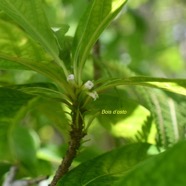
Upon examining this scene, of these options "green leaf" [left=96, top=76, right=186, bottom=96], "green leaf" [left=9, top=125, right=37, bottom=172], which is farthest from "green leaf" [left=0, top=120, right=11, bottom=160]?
"green leaf" [left=96, top=76, right=186, bottom=96]

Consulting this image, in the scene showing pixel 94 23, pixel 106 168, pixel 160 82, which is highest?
pixel 94 23

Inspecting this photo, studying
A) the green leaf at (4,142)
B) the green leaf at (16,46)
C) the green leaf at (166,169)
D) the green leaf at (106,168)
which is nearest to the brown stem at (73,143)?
the green leaf at (106,168)

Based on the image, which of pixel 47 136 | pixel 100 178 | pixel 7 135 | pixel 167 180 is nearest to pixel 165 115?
pixel 100 178

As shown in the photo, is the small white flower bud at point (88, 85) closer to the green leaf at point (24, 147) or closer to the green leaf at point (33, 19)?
the green leaf at point (33, 19)

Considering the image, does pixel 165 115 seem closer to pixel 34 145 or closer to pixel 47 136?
pixel 34 145

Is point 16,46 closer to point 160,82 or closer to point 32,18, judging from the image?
point 32,18

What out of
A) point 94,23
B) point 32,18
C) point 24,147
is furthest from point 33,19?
point 24,147

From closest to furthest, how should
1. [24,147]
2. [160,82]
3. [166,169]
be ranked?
[166,169] < [160,82] < [24,147]
